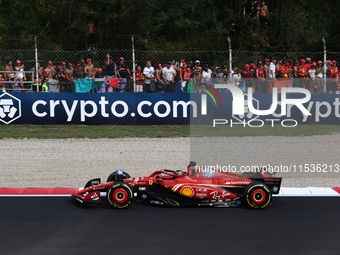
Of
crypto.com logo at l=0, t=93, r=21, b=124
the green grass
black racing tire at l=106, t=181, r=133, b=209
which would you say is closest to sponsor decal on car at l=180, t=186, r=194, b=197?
black racing tire at l=106, t=181, r=133, b=209

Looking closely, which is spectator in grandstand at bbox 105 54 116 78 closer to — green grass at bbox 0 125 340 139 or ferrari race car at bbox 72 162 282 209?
green grass at bbox 0 125 340 139

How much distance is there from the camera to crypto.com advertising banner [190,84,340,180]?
11.7 meters

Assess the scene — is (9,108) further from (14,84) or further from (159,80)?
(159,80)

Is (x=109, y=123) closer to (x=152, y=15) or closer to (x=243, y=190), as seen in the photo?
(x=243, y=190)

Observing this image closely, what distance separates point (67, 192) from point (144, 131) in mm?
6215

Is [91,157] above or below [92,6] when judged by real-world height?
below

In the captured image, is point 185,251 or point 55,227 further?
point 55,227

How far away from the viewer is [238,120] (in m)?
13.2

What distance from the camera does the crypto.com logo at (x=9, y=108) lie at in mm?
13836

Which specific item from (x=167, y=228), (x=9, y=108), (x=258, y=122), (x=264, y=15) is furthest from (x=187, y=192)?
(x=264, y=15)

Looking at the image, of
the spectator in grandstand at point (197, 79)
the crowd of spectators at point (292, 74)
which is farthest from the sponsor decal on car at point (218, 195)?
the crowd of spectators at point (292, 74)

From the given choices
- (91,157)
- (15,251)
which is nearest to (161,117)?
(91,157)

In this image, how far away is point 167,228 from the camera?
604cm

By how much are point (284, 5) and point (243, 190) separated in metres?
17.7
